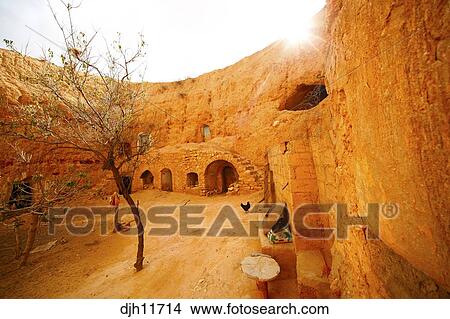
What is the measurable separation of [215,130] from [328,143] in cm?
1375

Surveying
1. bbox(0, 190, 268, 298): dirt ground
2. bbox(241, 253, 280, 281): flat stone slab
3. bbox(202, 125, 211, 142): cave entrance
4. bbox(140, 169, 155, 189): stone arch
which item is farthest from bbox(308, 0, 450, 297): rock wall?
bbox(140, 169, 155, 189): stone arch

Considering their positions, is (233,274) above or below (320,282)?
below

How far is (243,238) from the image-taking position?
5645mm

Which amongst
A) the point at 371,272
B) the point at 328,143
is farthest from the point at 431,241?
the point at 328,143

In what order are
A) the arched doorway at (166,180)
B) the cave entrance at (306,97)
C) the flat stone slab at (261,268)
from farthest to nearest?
1. the arched doorway at (166,180)
2. the cave entrance at (306,97)
3. the flat stone slab at (261,268)

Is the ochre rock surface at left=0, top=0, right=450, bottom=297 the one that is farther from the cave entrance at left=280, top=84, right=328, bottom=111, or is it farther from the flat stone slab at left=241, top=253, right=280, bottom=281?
the cave entrance at left=280, top=84, right=328, bottom=111

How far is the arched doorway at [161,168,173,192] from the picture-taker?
1519 centimetres

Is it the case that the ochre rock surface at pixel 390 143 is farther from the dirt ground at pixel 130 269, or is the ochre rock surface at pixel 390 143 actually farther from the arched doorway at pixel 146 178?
the arched doorway at pixel 146 178

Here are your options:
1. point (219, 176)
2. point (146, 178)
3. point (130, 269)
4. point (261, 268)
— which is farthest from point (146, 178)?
point (261, 268)

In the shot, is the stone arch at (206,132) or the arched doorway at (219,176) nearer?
the arched doorway at (219,176)

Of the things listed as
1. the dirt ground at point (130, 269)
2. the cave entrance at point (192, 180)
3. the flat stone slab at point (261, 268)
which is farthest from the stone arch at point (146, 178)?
the flat stone slab at point (261, 268)

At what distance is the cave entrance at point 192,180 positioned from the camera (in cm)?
1391

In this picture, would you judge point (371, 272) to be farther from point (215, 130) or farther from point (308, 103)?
point (215, 130)

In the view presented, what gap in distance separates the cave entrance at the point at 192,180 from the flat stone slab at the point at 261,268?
1032cm
